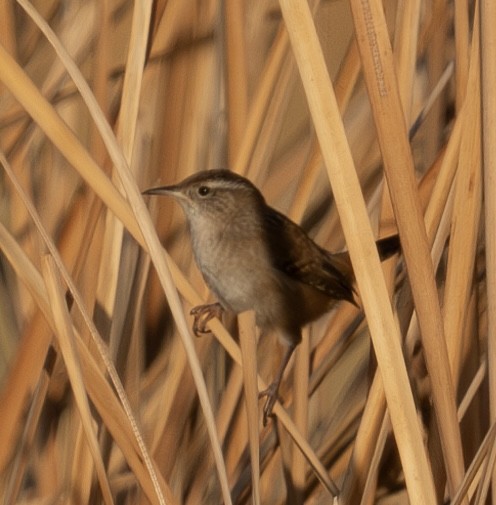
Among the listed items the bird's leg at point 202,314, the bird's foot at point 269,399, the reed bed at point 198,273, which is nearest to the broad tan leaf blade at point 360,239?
the reed bed at point 198,273

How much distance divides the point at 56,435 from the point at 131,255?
0.33 meters

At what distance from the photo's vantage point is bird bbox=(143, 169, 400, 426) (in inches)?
80.7

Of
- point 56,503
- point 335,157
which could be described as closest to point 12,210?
point 56,503

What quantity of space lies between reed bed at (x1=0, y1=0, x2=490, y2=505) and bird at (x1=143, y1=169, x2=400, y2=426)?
0.05 meters

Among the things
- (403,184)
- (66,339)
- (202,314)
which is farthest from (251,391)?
(202,314)

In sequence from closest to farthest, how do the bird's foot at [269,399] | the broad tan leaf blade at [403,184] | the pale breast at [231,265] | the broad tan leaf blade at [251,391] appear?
the broad tan leaf blade at [403,184] → the broad tan leaf blade at [251,391] → the bird's foot at [269,399] → the pale breast at [231,265]

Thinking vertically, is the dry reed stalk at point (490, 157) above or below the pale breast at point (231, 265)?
above

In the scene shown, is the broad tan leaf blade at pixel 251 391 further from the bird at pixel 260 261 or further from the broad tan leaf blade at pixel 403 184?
the bird at pixel 260 261

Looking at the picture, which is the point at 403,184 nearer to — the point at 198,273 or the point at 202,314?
the point at 202,314

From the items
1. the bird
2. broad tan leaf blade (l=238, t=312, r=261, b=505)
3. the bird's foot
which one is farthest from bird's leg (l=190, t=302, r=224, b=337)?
broad tan leaf blade (l=238, t=312, r=261, b=505)

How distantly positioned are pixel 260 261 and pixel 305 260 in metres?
0.10

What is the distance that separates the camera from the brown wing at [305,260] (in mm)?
2109

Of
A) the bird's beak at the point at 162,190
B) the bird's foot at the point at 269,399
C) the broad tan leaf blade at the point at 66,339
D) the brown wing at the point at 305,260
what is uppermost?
the bird's beak at the point at 162,190

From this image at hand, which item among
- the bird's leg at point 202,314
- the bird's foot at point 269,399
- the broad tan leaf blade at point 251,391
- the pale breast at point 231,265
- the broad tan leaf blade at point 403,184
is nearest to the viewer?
the broad tan leaf blade at point 403,184
